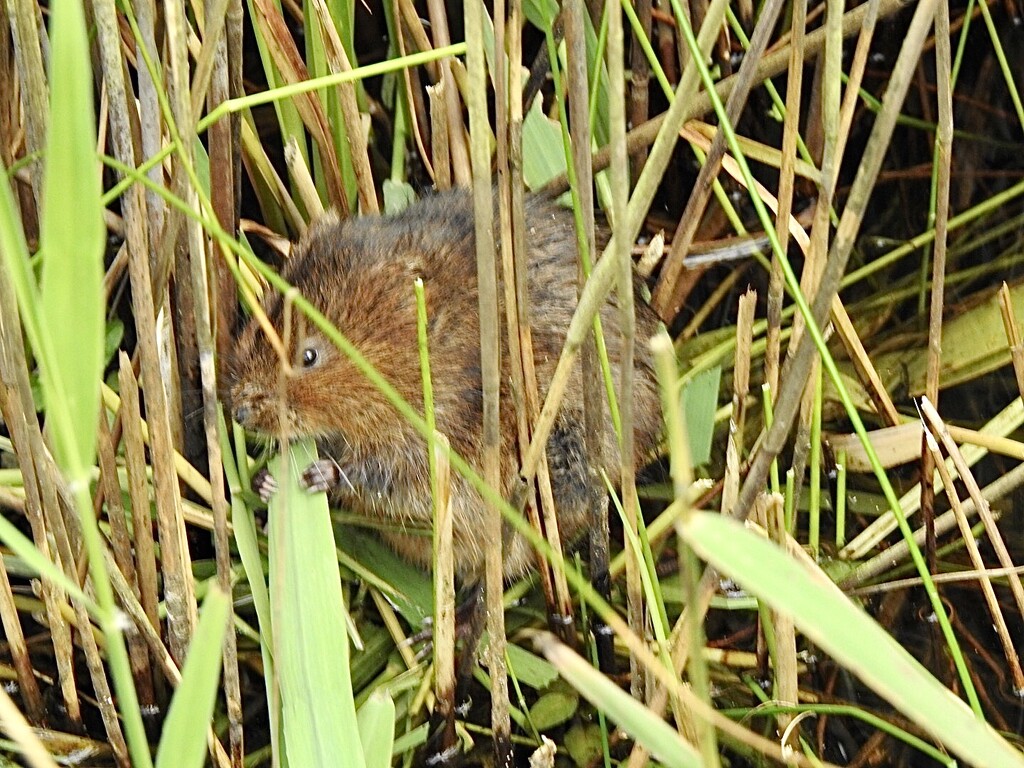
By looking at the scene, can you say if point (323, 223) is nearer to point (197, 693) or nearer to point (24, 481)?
point (24, 481)

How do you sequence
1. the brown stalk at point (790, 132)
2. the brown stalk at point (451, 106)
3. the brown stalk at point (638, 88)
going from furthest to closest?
the brown stalk at point (638, 88)
the brown stalk at point (451, 106)
the brown stalk at point (790, 132)

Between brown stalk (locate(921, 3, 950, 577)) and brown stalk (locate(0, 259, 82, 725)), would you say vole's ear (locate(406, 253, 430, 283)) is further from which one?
brown stalk (locate(921, 3, 950, 577))

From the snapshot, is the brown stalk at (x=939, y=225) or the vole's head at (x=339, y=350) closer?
the brown stalk at (x=939, y=225)

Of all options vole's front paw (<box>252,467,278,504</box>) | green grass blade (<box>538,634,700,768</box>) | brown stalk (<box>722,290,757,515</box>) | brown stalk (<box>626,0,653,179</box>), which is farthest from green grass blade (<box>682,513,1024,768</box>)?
brown stalk (<box>626,0,653,179</box>)

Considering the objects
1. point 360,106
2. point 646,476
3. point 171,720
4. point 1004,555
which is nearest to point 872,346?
point 646,476

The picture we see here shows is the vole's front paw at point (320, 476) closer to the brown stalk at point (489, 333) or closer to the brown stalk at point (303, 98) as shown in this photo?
the brown stalk at point (489, 333)

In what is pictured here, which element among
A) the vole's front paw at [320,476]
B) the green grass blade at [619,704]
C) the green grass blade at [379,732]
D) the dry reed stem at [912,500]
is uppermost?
the green grass blade at [619,704]

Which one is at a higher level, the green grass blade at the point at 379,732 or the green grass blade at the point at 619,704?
the green grass blade at the point at 619,704

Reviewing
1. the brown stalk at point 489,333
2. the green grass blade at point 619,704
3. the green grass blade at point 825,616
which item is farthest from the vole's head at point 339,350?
the green grass blade at point 825,616
